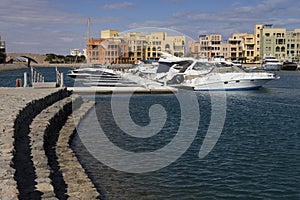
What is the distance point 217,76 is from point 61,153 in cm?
2657

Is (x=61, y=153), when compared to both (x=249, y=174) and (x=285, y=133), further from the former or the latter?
(x=285, y=133)

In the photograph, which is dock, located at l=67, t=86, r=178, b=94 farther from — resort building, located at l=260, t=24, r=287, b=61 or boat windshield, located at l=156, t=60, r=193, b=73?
resort building, located at l=260, t=24, r=287, b=61

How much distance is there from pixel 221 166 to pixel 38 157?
4.90 meters

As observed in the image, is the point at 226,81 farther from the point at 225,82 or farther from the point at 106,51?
the point at 106,51

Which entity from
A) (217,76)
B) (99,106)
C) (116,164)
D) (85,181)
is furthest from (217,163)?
(217,76)

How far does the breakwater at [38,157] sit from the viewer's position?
21.5 ft

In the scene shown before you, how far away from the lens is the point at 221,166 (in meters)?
10.9

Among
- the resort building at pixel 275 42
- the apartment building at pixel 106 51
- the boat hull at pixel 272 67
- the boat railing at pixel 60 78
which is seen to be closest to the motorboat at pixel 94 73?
the boat railing at pixel 60 78

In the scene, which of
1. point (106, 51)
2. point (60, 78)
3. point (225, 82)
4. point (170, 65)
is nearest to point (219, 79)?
point (225, 82)

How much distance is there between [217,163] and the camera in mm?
11281

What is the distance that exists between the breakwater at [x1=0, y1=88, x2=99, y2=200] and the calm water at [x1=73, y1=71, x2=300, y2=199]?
607 mm

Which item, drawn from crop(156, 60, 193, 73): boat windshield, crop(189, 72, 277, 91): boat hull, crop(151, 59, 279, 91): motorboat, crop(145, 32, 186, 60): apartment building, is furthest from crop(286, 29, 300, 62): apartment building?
crop(189, 72, 277, 91): boat hull

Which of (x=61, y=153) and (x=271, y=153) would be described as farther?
(x=271, y=153)

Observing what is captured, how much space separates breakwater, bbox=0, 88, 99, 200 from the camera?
21.5 ft
